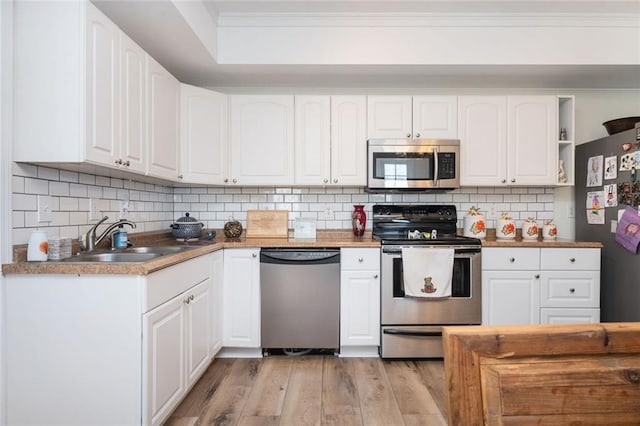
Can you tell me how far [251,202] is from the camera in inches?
128

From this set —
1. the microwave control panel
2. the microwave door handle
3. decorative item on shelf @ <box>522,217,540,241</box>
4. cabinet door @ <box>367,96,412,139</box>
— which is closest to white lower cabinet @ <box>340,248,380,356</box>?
the microwave door handle

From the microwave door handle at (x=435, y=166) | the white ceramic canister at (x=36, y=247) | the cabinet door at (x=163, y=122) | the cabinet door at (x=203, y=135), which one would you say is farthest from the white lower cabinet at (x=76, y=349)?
the microwave door handle at (x=435, y=166)

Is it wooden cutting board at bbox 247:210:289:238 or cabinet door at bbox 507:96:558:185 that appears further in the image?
wooden cutting board at bbox 247:210:289:238

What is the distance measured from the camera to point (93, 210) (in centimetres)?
216

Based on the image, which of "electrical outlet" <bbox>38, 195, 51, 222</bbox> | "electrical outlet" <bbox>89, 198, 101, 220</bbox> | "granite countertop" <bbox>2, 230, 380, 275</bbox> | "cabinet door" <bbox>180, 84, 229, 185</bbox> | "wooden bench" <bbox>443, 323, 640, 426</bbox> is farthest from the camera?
"cabinet door" <bbox>180, 84, 229, 185</bbox>

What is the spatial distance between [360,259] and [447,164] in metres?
1.07

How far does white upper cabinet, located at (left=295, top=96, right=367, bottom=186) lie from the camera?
2924mm

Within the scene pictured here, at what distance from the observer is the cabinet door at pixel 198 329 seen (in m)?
2.03

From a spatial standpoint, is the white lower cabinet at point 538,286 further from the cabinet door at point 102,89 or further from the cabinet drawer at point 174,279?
the cabinet door at point 102,89

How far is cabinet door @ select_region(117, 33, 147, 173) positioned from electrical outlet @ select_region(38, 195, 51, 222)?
404mm

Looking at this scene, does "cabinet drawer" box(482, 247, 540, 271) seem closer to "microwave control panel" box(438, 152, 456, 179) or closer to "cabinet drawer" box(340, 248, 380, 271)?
"microwave control panel" box(438, 152, 456, 179)

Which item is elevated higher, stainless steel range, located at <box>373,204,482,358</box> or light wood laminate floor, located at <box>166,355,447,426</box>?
stainless steel range, located at <box>373,204,482,358</box>

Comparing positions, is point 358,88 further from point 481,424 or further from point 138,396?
point 481,424

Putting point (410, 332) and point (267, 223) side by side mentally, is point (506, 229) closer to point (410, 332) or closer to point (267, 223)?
point (410, 332)
